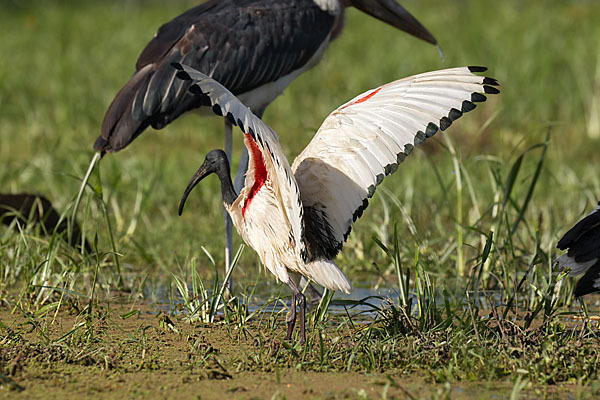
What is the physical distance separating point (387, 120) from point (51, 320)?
174cm

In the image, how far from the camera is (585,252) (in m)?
3.78

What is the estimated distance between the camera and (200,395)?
2.98 meters

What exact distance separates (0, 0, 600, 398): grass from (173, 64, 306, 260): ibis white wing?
1.48ft

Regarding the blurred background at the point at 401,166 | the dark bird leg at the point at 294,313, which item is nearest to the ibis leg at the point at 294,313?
A: the dark bird leg at the point at 294,313

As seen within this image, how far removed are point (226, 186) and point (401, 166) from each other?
3.64 m

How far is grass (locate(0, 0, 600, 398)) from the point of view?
3.30 m

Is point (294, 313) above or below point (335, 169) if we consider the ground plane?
below

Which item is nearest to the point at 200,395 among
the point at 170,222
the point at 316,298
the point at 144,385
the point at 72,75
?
the point at 144,385

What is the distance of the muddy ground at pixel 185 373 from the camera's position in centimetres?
299

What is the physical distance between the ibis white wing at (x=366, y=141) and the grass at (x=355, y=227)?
0.28 m

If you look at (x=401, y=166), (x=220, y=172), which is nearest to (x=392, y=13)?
(x=401, y=166)

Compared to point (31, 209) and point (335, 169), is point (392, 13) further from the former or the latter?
point (335, 169)

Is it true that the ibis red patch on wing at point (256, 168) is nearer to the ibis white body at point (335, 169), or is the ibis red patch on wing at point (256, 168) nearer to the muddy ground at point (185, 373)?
the ibis white body at point (335, 169)

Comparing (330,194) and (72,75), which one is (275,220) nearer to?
(330,194)
